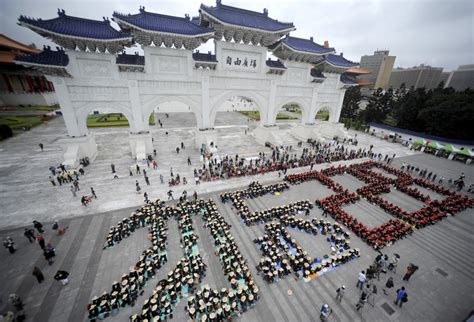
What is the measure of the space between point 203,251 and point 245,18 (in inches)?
1022

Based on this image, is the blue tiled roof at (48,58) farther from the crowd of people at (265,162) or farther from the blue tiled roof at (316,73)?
the blue tiled roof at (316,73)

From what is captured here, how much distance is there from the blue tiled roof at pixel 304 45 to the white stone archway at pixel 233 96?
720 centimetres

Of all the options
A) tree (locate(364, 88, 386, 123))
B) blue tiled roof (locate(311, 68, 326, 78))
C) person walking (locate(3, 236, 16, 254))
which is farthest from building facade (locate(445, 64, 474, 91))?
person walking (locate(3, 236, 16, 254))

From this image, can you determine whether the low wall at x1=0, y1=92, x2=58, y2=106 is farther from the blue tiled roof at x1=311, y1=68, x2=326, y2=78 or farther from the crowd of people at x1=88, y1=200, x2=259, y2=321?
the blue tiled roof at x1=311, y1=68, x2=326, y2=78

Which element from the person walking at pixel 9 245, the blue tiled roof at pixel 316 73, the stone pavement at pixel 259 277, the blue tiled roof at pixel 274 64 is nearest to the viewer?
the stone pavement at pixel 259 277

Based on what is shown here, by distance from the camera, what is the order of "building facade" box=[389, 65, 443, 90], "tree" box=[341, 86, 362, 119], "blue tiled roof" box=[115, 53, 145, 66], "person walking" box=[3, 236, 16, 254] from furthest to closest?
"building facade" box=[389, 65, 443, 90]
"tree" box=[341, 86, 362, 119]
"blue tiled roof" box=[115, 53, 145, 66]
"person walking" box=[3, 236, 16, 254]

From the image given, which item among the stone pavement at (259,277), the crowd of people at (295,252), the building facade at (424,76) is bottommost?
the stone pavement at (259,277)

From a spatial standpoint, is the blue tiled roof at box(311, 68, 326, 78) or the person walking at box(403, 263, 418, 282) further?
the blue tiled roof at box(311, 68, 326, 78)

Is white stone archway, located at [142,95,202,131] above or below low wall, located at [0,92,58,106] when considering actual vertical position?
above

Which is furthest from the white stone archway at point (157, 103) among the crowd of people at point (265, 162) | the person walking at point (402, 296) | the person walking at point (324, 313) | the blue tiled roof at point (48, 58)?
the person walking at point (402, 296)

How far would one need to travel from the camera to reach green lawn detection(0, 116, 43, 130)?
33.4m

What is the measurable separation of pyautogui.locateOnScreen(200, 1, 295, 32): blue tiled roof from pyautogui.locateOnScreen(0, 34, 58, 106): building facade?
46.1 meters

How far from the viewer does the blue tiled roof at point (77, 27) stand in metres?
16.4

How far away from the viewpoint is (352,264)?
11.5 m
